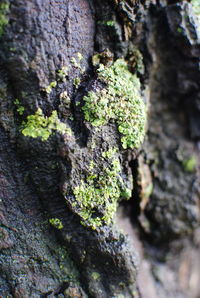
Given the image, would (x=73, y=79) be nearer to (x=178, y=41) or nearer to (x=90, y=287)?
(x=178, y=41)

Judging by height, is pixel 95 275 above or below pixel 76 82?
below

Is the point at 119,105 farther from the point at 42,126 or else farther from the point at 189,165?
the point at 189,165

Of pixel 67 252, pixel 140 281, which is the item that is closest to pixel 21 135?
pixel 67 252

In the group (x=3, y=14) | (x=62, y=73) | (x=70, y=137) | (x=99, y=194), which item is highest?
(x=3, y=14)

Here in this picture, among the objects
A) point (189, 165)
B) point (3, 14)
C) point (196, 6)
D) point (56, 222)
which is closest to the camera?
point (3, 14)

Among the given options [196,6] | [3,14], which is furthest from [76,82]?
[196,6]

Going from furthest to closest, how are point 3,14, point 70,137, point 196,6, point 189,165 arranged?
point 189,165, point 196,6, point 70,137, point 3,14

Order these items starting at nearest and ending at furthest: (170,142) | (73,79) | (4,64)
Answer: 1. (4,64)
2. (73,79)
3. (170,142)
